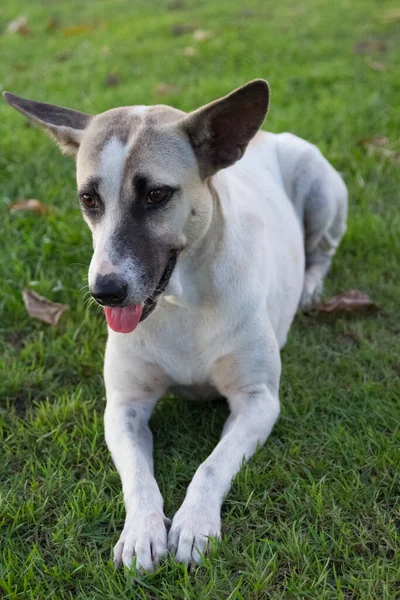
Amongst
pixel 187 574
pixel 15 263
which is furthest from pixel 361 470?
pixel 15 263

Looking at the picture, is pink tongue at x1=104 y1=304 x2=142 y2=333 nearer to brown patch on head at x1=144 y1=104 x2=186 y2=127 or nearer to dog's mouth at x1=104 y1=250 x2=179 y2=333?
dog's mouth at x1=104 y1=250 x2=179 y2=333

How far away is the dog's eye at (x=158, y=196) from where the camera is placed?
257 cm

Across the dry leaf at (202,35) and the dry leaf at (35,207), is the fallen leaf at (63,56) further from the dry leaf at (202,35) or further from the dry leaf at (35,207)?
the dry leaf at (35,207)

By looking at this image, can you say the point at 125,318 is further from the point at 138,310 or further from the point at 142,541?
the point at 142,541

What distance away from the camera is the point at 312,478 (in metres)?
2.63

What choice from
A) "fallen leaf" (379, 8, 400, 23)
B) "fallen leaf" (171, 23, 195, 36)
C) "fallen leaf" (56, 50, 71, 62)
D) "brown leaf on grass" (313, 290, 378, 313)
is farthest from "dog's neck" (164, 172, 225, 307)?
"fallen leaf" (379, 8, 400, 23)

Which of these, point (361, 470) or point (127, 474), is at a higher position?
point (127, 474)

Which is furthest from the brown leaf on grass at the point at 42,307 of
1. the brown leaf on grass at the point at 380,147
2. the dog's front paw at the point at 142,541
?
the brown leaf on grass at the point at 380,147

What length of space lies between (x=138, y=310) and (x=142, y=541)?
80 cm

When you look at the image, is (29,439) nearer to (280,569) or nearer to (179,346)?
(179,346)

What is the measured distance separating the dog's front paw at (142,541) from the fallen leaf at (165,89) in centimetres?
488

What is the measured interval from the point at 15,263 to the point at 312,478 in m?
2.25

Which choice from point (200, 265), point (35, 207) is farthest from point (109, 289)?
point (35, 207)

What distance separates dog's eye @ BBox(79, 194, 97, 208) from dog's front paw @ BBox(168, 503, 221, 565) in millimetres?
1095
